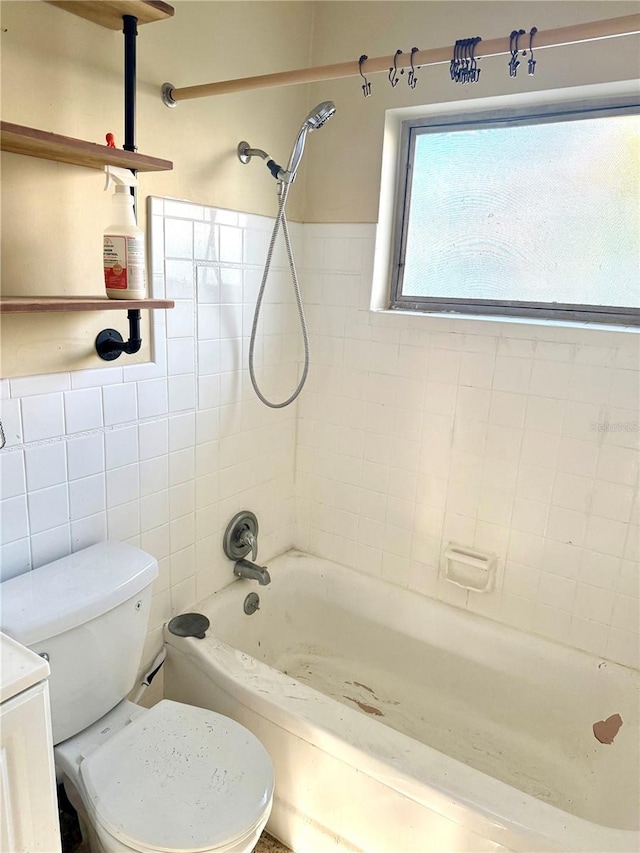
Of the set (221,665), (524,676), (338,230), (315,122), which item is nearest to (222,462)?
(221,665)

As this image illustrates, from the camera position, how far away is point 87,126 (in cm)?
131

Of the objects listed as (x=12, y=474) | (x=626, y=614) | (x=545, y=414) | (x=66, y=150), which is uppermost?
(x=66, y=150)

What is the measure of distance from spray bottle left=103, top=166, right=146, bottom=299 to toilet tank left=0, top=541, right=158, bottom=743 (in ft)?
2.11

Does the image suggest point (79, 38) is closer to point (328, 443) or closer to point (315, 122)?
point (315, 122)

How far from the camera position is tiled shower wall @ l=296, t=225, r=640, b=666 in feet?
5.44

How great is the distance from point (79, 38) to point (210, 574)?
4.99 ft

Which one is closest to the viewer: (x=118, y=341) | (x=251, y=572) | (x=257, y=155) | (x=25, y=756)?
(x=25, y=756)

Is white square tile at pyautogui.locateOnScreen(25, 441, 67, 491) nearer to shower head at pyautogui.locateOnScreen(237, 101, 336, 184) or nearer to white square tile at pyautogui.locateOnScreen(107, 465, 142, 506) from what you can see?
white square tile at pyautogui.locateOnScreen(107, 465, 142, 506)

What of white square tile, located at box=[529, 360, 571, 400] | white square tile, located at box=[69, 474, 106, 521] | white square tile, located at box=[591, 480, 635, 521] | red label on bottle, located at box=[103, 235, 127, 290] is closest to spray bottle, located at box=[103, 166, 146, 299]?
red label on bottle, located at box=[103, 235, 127, 290]

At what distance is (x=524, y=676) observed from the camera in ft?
5.95

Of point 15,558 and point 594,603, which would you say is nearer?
point 15,558

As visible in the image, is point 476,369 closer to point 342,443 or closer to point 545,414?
point 545,414

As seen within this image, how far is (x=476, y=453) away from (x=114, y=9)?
1513 millimetres

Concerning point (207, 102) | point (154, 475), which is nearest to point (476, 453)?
point (154, 475)
